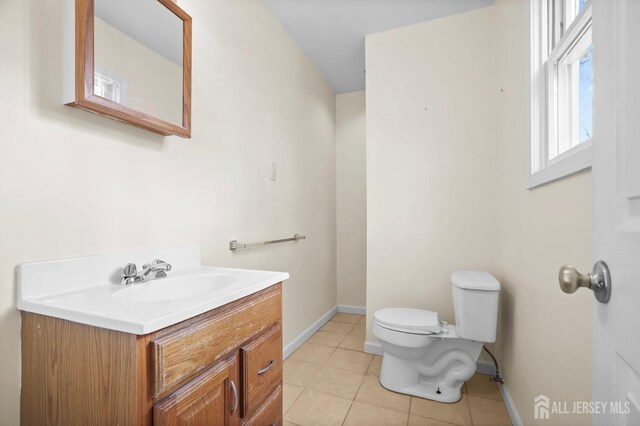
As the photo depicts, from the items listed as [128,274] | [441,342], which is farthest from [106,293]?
[441,342]

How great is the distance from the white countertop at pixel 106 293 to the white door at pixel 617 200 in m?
0.82

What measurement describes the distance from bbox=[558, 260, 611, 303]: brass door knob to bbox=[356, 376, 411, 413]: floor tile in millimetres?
1503

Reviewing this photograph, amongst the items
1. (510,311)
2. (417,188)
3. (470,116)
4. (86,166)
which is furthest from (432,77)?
(86,166)

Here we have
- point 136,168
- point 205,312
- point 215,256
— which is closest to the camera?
point 205,312

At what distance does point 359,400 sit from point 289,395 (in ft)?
1.34

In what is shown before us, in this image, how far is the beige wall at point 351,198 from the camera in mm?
3307

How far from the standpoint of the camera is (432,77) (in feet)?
7.25

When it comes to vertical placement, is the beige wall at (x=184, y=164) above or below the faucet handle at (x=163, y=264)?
above

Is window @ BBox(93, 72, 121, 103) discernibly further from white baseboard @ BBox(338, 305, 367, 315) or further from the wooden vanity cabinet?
white baseboard @ BBox(338, 305, 367, 315)

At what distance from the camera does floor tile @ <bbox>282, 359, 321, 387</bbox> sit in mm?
1910

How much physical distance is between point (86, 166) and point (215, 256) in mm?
713

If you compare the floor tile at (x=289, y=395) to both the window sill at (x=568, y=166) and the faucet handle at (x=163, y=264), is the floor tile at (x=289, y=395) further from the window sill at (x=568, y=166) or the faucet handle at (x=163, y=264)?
the window sill at (x=568, y=166)

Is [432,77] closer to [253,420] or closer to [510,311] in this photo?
[510,311]

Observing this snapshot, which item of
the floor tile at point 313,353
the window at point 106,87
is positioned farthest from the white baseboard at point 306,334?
the window at point 106,87
